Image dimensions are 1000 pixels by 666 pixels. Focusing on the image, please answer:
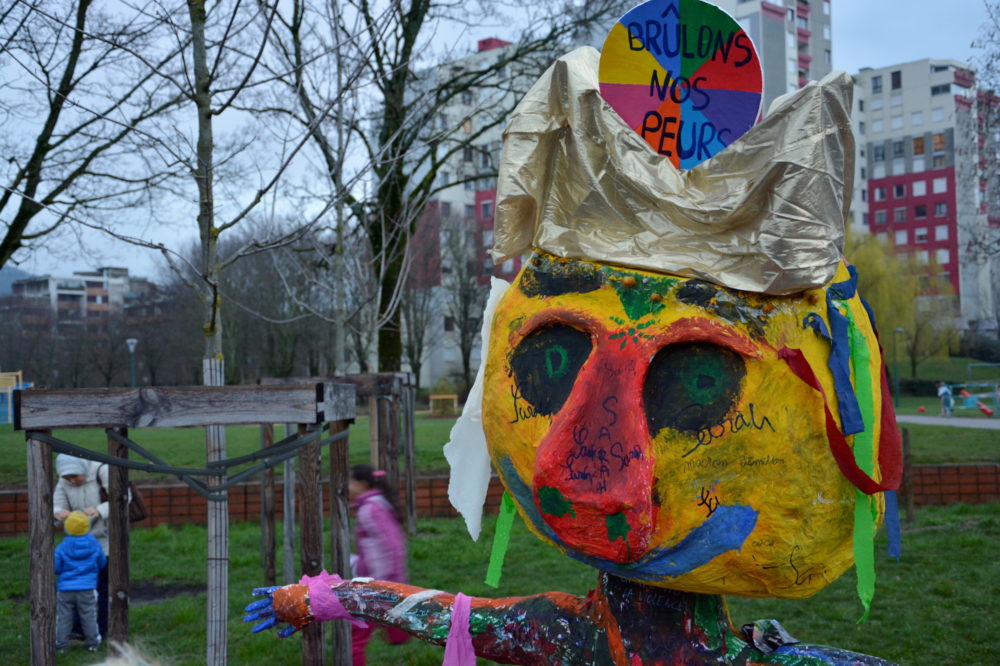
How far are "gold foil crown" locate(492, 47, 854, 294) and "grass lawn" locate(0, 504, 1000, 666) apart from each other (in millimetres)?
3889

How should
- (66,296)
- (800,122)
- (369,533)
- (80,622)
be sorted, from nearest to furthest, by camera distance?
(800,122)
(369,533)
(80,622)
(66,296)

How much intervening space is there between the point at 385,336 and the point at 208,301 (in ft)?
28.3

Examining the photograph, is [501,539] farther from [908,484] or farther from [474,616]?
[908,484]

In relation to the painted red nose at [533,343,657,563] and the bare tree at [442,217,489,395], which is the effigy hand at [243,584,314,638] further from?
the bare tree at [442,217,489,395]

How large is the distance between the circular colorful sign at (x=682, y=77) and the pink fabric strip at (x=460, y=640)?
1.69 m

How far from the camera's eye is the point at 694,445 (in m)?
2.40

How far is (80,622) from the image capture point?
659 cm

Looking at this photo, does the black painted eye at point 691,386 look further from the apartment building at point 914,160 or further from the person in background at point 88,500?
the apartment building at point 914,160

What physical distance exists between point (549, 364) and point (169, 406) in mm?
2009

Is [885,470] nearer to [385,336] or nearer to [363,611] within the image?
[363,611]

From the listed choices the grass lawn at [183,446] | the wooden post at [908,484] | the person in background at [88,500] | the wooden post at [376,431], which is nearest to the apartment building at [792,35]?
the grass lawn at [183,446]

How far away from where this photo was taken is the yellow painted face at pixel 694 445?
2355 millimetres

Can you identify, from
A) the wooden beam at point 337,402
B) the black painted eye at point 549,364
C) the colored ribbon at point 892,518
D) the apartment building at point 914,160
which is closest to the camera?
the black painted eye at point 549,364

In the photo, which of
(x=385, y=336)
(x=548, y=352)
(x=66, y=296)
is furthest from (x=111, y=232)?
(x=66, y=296)
